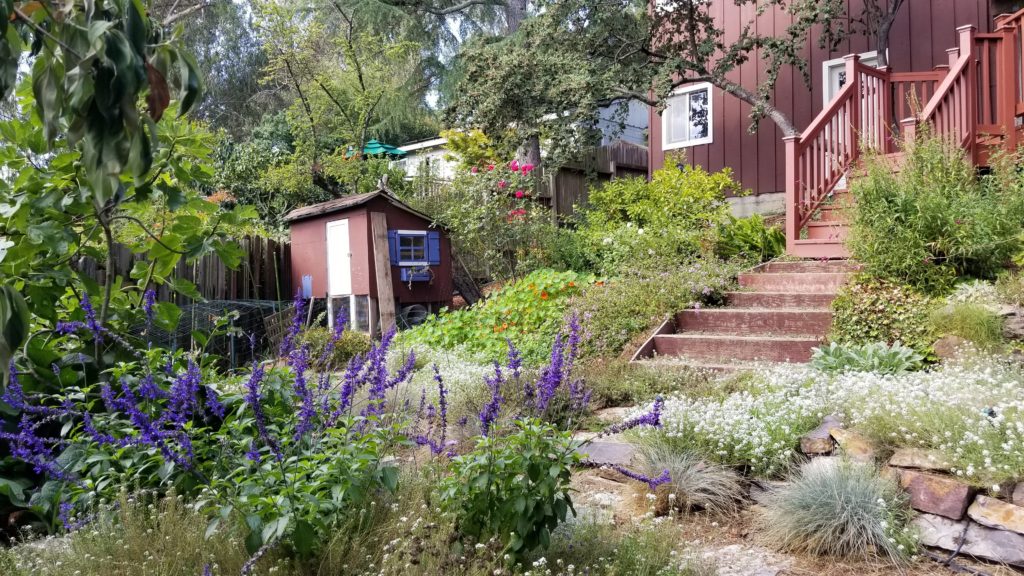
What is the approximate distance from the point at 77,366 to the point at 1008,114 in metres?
8.35

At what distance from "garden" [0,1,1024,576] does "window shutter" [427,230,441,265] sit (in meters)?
5.38

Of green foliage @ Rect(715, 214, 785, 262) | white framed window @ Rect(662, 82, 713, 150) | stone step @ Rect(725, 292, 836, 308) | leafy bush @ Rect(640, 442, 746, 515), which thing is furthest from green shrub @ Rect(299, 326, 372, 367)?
white framed window @ Rect(662, 82, 713, 150)

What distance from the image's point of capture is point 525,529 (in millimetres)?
2262

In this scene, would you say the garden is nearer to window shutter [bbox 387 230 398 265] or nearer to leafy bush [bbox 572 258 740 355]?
leafy bush [bbox 572 258 740 355]

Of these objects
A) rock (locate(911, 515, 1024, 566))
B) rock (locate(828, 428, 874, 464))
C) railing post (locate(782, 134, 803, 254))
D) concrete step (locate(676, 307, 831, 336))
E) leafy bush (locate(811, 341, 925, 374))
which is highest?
railing post (locate(782, 134, 803, 254))

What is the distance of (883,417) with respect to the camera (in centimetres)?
352

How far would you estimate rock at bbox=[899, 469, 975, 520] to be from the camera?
3.02 metres

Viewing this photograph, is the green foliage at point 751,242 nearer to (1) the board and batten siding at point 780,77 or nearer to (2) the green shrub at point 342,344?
(1) the board and batten siding at point 780,77

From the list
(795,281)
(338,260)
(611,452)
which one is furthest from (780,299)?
(338,260)

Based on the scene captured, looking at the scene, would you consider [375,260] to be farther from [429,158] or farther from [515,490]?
[515,490]

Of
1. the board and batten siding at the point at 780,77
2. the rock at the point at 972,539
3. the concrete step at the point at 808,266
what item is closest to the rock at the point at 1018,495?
the rock at the point at 972,539

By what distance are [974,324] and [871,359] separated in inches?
26.7

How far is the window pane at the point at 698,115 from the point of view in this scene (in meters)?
12.6

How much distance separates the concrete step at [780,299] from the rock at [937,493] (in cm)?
336
